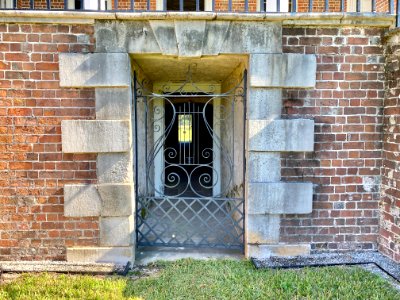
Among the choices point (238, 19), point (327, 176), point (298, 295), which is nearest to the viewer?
point (298, 295)

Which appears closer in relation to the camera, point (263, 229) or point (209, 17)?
point (209, 17)

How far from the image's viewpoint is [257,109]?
358 cm

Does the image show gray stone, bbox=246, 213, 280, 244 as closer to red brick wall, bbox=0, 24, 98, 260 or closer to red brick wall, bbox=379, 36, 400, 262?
red brick wall, bbox=379, 36, 400, 262

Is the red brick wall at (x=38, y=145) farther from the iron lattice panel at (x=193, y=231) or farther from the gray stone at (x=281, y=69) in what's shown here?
the gray stone at (x=281, y=69)

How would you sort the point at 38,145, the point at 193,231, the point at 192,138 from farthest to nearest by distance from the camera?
the point at 192,138
the point at 193,231
the point at 38,145

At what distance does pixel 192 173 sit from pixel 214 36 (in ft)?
9.01

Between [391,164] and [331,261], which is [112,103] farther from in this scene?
[391,164]

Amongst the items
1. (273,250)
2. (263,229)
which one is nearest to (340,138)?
(263,229)

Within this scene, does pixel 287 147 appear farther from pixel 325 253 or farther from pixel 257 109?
pixel 325 253

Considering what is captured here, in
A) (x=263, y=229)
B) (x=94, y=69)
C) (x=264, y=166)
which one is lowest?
(x=263, y=229)

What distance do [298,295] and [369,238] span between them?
1479 mm

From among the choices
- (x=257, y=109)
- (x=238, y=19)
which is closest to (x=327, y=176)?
(x=257, y=109)

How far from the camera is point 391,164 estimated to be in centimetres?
353

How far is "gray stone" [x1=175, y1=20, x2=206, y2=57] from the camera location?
3.44 meters
